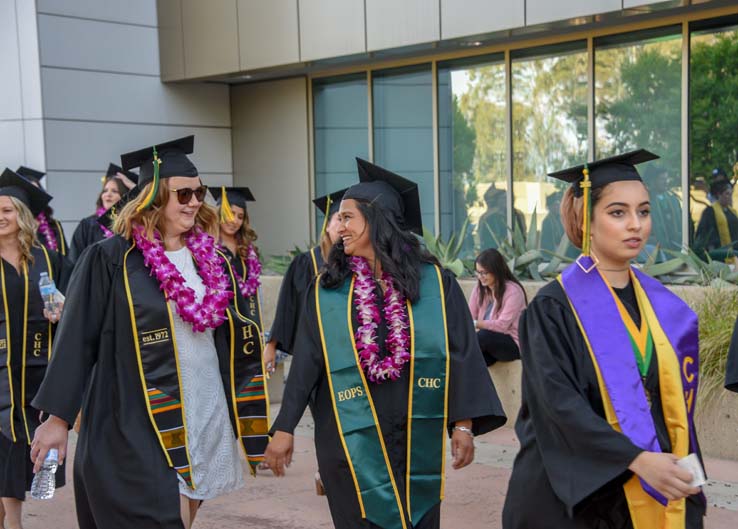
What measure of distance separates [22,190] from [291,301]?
6.20 feet

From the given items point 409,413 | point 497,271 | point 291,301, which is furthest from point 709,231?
point 409,413

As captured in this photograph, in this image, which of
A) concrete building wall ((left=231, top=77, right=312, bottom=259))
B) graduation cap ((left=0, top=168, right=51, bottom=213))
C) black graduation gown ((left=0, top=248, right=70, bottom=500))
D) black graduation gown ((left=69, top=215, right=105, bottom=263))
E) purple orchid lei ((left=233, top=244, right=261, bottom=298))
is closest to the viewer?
black graduation gown ((left=0, top=248, right=70, bottom=500))

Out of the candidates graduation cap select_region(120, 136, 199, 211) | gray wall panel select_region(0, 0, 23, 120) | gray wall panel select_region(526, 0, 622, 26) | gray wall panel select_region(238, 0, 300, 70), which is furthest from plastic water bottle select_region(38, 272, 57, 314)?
gray wall panel select_region(0, 0, 23, 120)

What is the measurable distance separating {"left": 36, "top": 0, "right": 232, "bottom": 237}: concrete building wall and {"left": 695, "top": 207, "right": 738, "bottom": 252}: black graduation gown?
293 inches

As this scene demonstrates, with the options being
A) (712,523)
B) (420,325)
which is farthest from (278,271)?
(420,325)

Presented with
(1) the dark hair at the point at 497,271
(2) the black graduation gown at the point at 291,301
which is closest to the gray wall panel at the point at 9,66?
(1) the dark hair at the point at 497,271

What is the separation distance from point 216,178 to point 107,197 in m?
7.39

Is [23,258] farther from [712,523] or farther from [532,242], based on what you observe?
[532,242]

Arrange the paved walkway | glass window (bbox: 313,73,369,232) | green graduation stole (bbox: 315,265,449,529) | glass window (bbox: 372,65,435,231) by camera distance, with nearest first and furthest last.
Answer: green graduation stole (bbox: 315,265,449,529) < the paved walkway < glass window (bbox: 372,65,435,231) < glass window (bbox: 313,73,369,232)

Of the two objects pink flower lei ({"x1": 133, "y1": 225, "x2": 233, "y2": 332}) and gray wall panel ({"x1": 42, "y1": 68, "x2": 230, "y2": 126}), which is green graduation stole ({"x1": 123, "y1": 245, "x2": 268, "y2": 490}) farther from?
gray wall panel ({"x1": 42, "y1": 68, "x2": 230, "y2": 126})

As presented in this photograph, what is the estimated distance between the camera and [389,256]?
4258 millimetres

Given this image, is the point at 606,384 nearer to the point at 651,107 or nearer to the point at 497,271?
the point at 497,271

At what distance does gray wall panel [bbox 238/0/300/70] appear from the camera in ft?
42.9

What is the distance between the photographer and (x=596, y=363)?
127 inches
